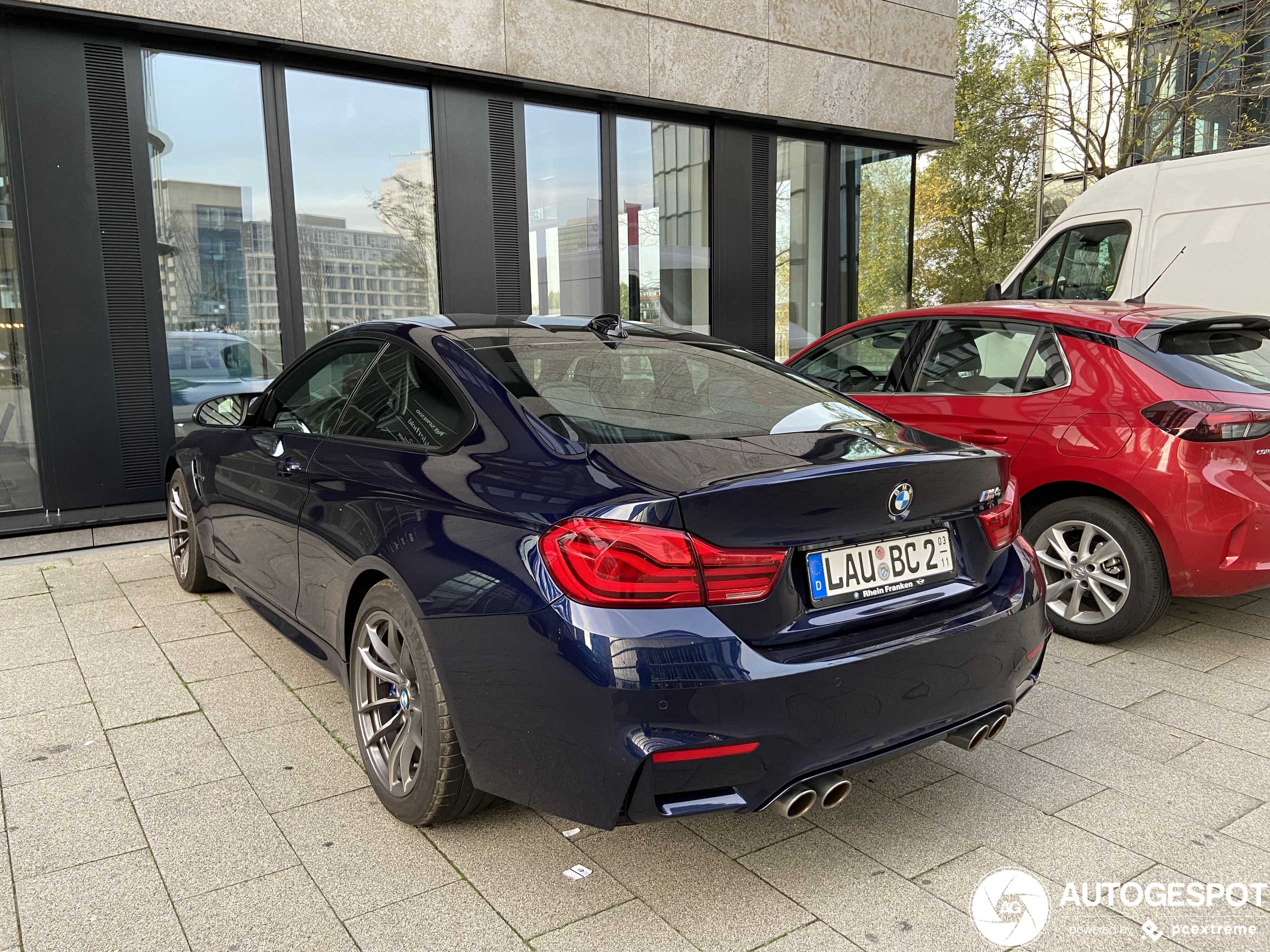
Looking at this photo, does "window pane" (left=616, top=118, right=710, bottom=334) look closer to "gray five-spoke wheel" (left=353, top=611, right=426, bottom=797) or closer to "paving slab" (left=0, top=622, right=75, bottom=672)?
"paving slab" (left=0, top=622, right=75, bottom=672)

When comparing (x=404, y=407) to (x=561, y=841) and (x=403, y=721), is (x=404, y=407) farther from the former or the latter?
(x=561, y=841)

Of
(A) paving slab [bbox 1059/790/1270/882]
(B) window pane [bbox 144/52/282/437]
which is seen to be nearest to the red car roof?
(A) paving slab [bbox 1059/790/1270/882]

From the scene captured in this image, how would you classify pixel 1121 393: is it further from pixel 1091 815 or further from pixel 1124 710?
pixel 1091 815

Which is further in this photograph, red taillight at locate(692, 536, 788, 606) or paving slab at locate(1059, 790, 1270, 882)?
paving slab at locate(1059, 790, 1270, 882)

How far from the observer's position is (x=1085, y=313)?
4.72 m

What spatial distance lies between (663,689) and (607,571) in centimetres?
29

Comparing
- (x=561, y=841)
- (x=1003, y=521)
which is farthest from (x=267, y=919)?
(x=1003, y=521)

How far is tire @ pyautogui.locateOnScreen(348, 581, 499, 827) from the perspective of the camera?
258 cm

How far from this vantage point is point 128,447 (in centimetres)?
703

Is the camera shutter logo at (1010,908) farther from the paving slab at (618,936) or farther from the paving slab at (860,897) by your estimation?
the paving slab at (618,936)

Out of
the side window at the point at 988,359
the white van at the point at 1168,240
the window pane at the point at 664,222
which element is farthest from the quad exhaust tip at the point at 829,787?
the window pane at the point at 664,222

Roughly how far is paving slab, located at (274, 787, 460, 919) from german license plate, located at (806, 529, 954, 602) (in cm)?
131

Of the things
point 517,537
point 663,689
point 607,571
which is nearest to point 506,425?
point 517,537

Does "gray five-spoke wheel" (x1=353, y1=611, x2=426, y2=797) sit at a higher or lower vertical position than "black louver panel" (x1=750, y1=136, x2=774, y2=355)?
lower
